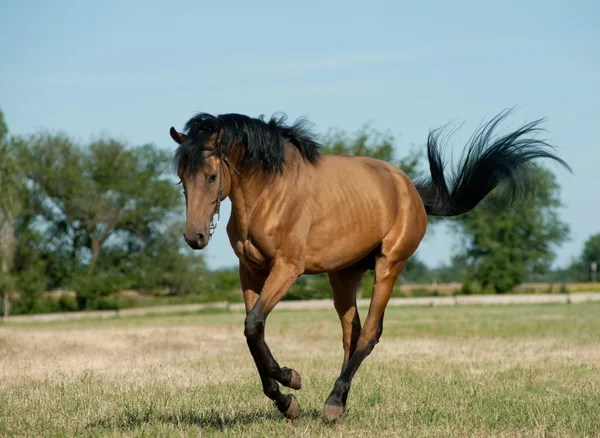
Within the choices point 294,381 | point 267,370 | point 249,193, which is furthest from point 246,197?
point 294,381

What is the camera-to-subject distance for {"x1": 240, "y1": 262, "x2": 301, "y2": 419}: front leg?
7.28m

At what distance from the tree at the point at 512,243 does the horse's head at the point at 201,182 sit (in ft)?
251

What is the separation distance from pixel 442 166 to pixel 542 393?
291 cm

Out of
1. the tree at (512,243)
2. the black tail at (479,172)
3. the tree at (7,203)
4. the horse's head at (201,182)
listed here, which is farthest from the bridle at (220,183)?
the tree at (512,243)

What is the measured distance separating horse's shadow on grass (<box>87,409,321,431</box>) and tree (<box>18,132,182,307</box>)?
165 ft

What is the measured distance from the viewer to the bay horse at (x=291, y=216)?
281 inches

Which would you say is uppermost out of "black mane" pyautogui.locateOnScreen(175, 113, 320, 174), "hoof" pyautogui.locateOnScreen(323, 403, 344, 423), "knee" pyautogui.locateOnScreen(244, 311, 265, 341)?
"black mane" pyautogui.locateOnScreen(175, 113, 320, 174)

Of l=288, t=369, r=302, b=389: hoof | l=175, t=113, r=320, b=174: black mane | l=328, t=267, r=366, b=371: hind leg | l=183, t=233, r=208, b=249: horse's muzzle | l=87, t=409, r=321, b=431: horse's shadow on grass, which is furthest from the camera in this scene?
l=328, t=267, r=366, b=371: hind leg

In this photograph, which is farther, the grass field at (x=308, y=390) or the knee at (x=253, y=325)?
the grass field at (x=308, y=390)

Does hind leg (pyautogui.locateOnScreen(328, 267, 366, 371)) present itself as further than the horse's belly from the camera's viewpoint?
Yes

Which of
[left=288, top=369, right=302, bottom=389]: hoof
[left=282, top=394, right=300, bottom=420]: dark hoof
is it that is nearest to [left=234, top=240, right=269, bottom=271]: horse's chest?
[left=288, top=369, right=302, bottom=389]: hoof

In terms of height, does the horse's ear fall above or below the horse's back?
above

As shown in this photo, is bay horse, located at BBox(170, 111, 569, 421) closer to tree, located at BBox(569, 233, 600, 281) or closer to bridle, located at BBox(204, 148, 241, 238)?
bridle, located at BBox(204, 148, 241, 238)

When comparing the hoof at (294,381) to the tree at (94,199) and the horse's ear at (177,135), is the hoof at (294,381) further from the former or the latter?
the tree at (94,199)
